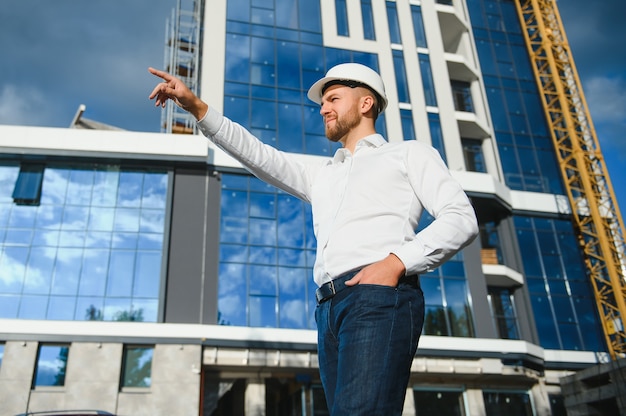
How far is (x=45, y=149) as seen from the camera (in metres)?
25.0

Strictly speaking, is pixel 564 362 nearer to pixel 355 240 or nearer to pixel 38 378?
pixel 38 378

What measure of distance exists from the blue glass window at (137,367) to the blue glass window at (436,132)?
54.1 ft

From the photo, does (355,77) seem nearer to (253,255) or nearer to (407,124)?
(253,255)

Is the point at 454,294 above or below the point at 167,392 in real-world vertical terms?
above

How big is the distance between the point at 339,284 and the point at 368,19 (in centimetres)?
3181

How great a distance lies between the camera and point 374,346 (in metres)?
2.30

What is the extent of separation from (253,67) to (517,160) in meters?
14.7

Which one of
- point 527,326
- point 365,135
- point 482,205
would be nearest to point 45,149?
point 482,205

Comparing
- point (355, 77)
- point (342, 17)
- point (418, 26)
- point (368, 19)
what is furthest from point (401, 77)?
point (355, 77)

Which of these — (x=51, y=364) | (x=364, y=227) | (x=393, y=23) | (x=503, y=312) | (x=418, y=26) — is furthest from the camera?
(x=418, y=26)

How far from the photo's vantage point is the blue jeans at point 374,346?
7.40 ft

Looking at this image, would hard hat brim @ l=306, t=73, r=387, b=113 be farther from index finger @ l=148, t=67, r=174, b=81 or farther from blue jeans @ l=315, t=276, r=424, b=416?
blue jeans @ l=315, t=276, r=424, b=416

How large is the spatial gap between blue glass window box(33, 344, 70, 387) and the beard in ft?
71.2

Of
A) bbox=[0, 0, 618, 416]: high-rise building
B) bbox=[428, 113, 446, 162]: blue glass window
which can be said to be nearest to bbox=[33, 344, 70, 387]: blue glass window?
bbox=[0, 0, 618, 416]: high-rise building
